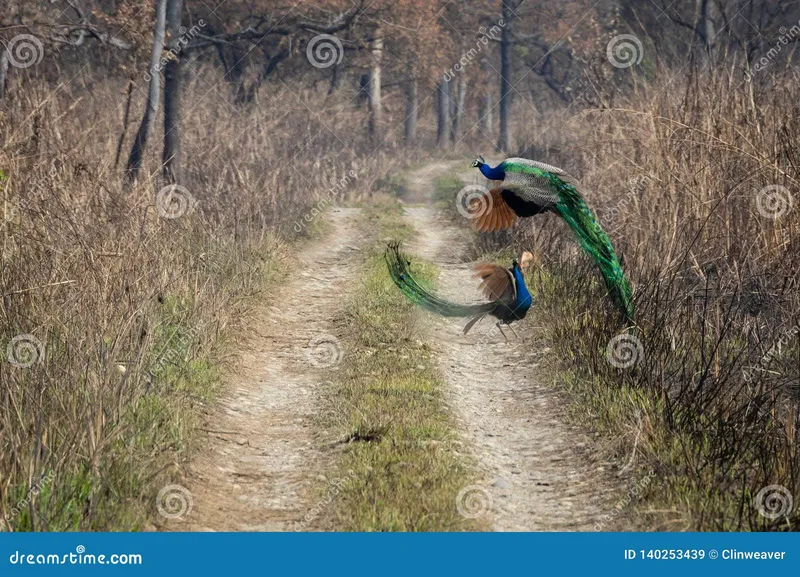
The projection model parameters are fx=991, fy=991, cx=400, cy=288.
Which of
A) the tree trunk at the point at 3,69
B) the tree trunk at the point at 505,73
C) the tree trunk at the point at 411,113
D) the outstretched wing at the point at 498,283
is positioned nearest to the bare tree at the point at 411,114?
the tree trunk at the point at 411,113

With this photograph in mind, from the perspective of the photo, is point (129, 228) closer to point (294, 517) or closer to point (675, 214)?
point (294, 517)

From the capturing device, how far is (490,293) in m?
7.02

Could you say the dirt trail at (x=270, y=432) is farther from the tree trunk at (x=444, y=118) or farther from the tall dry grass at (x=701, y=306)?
the tree trunk at (x=444, y=118)

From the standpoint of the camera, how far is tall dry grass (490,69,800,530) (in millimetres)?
4973

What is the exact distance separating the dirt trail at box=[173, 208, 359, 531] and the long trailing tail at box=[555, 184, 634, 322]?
88.4 inches

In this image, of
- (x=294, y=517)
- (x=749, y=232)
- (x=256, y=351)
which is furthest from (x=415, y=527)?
(x=749, y=232)

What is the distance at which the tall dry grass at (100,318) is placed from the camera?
15.5ft

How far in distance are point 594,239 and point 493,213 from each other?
96cm

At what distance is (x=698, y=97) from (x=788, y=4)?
2045 centimetres

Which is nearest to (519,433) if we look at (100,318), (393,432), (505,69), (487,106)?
(393,432)

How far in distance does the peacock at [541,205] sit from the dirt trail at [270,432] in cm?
184

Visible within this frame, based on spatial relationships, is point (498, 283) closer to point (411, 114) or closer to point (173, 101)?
point (173, 101)

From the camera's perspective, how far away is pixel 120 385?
5262 millimetres

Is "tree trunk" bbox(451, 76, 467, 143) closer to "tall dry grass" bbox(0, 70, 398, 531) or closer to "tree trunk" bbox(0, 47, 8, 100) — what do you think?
"tall dry grass" bbox(0, 70, 398, 531)
